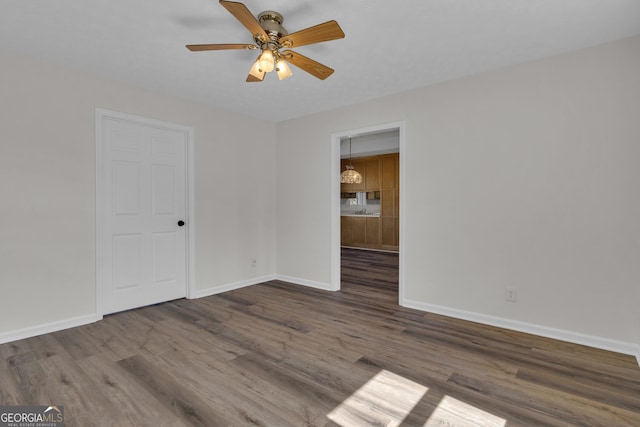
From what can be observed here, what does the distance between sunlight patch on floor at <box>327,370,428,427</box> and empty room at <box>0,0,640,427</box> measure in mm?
Result: 13

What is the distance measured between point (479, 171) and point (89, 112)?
154 inches

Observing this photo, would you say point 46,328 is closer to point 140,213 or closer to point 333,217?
point 140,213

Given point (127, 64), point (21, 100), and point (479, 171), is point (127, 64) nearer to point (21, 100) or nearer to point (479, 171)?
point (21, 100)

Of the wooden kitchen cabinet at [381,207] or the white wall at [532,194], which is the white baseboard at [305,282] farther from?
the wooden kitchen cabinet at [381,207]

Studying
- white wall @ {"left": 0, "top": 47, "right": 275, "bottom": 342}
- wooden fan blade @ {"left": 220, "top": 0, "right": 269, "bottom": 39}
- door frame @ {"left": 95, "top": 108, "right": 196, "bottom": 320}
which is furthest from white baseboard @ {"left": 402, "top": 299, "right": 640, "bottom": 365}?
white wall @ {"left": 0, "top": 47, "right": 275, "bottom": 342}

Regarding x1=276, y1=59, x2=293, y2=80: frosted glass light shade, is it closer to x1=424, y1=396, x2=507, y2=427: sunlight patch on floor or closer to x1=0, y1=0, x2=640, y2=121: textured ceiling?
x1=0, y1=0, x2=640, y2=121: textured ceiling

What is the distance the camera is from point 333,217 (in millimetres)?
4434

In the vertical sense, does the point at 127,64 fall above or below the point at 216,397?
above

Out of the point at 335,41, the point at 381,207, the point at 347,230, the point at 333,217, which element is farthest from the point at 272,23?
the point at 347,230

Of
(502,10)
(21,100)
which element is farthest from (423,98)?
(21,100)

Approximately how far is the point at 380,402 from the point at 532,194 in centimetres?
228

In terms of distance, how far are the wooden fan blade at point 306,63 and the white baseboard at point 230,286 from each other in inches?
119

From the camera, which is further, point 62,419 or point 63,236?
point 63,236

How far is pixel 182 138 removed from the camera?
399 cm
